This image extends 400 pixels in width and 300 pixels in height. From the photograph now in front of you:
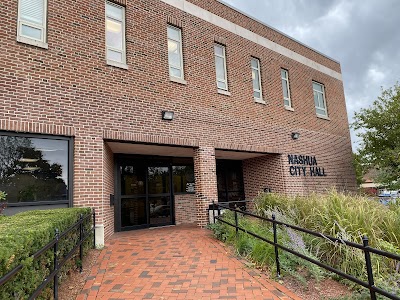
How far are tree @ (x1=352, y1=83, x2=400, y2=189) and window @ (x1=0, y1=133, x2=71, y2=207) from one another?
13.7 m

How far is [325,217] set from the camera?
515cm

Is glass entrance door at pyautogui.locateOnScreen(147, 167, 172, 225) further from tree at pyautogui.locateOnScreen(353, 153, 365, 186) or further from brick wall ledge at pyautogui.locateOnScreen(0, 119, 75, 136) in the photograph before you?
tree at pyautogui.locateOnScreen(353, 153, 365, 186)

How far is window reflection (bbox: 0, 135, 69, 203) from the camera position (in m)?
5.86

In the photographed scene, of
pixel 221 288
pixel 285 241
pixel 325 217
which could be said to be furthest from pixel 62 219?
pixel 325 217

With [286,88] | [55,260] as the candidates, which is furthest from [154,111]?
[286,88]

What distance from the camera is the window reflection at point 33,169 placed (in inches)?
231

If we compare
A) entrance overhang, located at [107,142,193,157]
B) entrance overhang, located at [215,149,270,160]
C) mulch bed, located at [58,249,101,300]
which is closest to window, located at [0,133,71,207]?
entrance overhang, located at [107,142,193,157]

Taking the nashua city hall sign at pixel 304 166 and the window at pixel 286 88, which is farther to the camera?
the window at pixel 286 88

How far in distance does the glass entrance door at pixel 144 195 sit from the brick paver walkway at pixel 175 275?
285 cm

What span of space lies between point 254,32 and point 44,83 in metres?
8.58

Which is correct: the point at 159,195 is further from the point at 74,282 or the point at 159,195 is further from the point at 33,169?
the point at 74,282

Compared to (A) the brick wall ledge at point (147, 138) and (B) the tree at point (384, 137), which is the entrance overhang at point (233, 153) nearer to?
(A) the brick wall ledge at point (147, 138)

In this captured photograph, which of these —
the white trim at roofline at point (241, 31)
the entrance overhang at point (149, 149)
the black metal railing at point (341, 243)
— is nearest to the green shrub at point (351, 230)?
the black metal railing at point (341, 243)

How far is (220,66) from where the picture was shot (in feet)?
34.8
